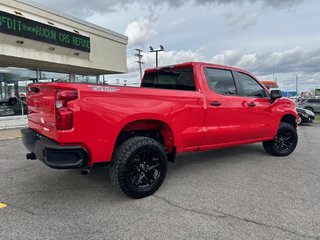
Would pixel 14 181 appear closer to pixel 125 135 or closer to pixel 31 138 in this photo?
pixel 31 138

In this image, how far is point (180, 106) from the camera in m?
4.21

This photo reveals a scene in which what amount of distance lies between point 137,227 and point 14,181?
2619 mm

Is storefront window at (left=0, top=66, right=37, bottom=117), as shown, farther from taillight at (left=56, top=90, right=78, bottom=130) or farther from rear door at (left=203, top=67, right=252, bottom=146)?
taillight at (left=56, top=90, right=78, bottom=130)

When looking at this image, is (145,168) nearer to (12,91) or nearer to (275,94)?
(275,94)

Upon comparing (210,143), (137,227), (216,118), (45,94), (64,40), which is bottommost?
(137,227)

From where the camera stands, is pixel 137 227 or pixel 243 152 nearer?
pixel 137 227

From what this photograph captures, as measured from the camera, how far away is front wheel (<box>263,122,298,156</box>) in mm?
6199

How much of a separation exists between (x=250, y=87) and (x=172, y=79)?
5.49 feet

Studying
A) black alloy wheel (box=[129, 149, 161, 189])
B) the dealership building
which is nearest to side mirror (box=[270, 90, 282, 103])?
black alloy wheel (box=[129, 149, 161, 189])

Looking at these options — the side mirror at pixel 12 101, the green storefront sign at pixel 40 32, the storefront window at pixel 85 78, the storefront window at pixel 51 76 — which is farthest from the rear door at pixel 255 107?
the storefront window at pixel 85 78

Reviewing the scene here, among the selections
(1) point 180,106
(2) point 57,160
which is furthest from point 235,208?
(2) point 57,160

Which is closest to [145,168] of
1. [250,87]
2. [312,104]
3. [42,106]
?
[42,106]

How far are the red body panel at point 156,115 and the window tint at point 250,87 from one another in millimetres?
165

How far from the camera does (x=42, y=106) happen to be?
3615 mm
